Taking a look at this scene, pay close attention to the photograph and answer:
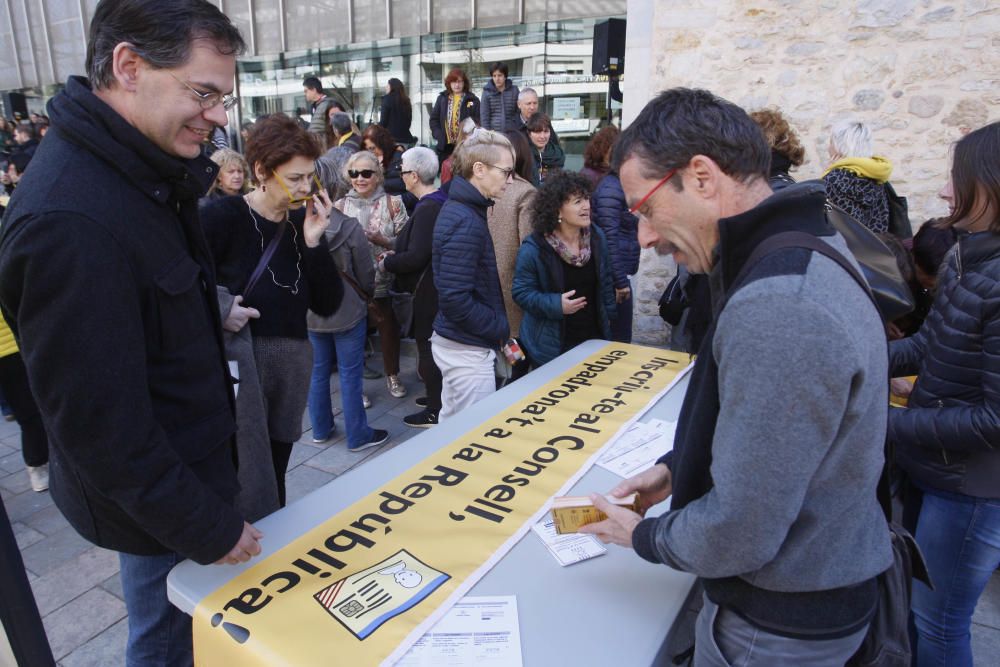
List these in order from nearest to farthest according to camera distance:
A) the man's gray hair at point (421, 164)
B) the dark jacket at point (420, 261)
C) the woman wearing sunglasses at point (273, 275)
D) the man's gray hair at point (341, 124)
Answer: the woman wearing sunglasses at point (273, 275) → the dark jacket at point (420, 261) → the man's gray hair at point (421, 164) → the man's gray hair at point (341, 124)

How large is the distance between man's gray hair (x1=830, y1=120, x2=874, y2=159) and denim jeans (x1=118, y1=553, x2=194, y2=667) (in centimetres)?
378

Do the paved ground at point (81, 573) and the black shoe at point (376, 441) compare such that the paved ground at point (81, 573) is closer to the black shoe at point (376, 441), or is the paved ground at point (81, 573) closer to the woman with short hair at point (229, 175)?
the black shoe at point (376, 441)

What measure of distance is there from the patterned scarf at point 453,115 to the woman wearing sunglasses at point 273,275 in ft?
18.8

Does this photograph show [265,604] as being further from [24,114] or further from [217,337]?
[24,114]

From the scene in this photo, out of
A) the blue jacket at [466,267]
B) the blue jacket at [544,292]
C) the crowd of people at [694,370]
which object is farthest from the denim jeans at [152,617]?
the blue jacket at [544,292]

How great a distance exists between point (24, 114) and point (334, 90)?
836cm

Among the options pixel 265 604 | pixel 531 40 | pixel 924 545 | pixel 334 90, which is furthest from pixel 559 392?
pixel 334 90

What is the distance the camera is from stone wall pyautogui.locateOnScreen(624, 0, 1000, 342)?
437 cm

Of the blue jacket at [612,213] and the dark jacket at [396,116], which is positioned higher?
the dark jacket at [396,116]

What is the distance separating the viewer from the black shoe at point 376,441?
4031mm

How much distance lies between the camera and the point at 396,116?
343 inches

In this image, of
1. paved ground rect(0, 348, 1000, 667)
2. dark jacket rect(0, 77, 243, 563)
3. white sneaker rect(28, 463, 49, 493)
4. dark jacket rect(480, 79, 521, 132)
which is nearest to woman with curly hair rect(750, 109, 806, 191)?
paved ground rect(0, 348, 1000, 667)

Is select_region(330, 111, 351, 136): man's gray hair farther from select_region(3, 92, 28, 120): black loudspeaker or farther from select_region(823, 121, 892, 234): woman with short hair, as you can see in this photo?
select_region(3, 92, 28, 120): black loudspeaker

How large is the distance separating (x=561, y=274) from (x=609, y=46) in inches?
211
